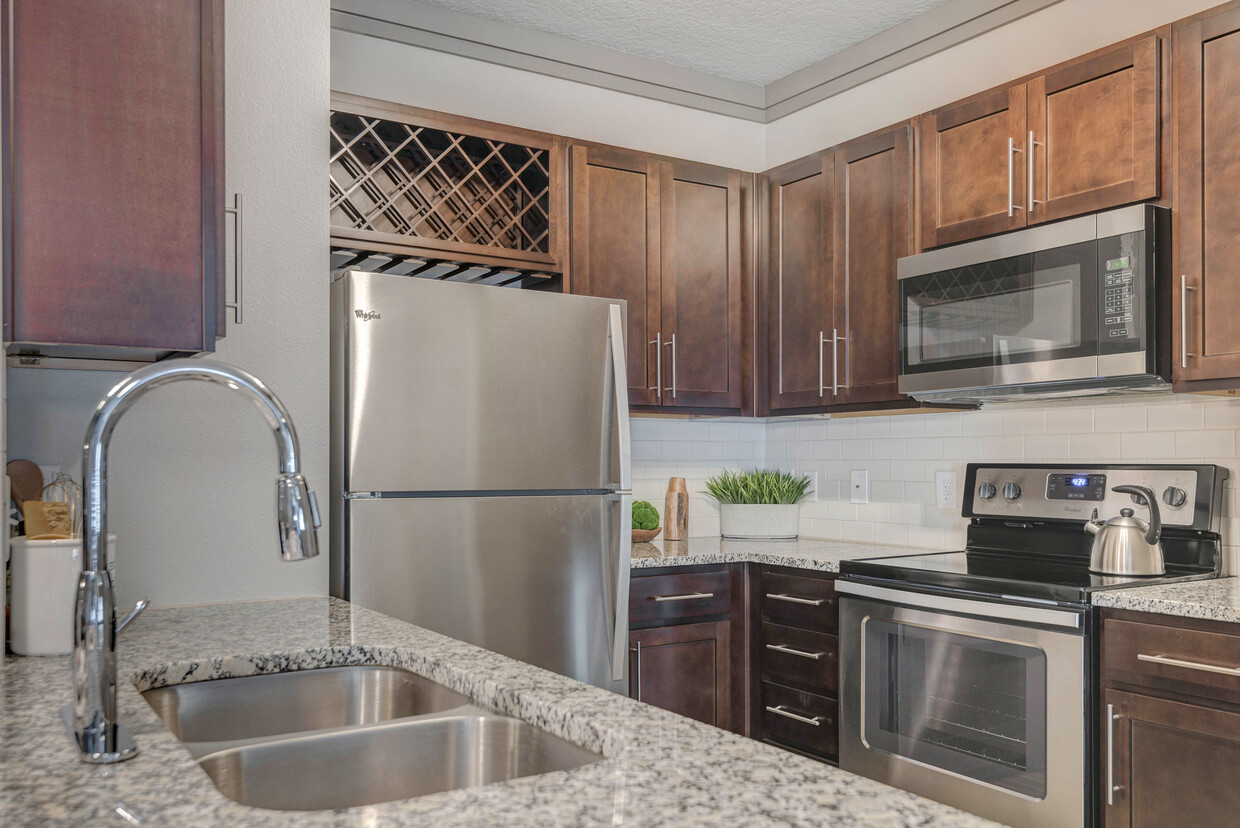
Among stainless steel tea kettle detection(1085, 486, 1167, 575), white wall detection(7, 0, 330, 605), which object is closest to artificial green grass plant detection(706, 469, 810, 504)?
stainless steel tea kettle detection(1085, 486, 1167, 575)

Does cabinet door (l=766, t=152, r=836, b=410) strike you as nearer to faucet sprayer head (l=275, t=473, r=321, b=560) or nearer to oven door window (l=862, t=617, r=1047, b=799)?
oven door window (l=862, t=617, r=1047, b=799)

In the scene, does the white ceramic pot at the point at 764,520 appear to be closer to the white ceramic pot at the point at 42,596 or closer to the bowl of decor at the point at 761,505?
the bowl of decor at the point at 761,505

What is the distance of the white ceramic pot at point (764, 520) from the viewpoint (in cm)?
342

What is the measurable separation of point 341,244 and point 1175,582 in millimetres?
2291

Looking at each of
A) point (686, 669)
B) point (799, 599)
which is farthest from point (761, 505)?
point (686, 669)

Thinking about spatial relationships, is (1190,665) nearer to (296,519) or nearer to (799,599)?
(799,599)

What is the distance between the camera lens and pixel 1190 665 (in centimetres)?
190

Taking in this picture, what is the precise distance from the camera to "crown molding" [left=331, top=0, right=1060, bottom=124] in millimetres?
3068

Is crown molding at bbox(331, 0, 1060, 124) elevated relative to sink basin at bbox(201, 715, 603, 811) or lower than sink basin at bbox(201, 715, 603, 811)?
elevated

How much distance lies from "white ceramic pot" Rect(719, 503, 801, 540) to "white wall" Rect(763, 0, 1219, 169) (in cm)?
138

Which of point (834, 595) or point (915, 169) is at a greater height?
point (915, 169)

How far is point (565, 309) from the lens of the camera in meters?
2.71

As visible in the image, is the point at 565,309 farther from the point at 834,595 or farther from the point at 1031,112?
the point at 1031,112

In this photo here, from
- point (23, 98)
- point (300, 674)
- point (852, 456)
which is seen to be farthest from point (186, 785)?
point (852, 456)
